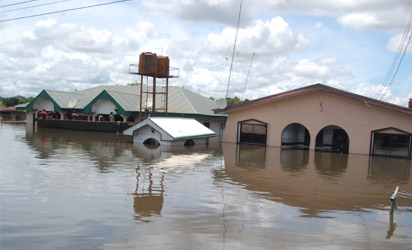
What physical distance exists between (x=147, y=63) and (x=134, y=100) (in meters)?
8.43

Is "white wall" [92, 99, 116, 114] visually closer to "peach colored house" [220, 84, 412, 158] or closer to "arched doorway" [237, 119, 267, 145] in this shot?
"peach colored house" [220, 84, 412, 158]

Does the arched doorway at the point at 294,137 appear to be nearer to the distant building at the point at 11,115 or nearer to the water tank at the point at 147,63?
the water tank at the point at 147,63

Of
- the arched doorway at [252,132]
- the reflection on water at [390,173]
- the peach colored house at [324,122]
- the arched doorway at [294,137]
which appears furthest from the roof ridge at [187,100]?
the reflection on water at [390,173]

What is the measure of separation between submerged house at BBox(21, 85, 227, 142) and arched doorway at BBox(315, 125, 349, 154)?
9.01m

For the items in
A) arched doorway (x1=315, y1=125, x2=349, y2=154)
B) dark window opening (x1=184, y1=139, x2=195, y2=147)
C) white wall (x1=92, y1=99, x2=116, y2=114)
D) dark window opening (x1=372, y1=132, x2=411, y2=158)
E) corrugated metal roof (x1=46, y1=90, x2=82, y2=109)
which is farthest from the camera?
corrugated metal roof (x1=46, y1=90, x2=82, y2=109)

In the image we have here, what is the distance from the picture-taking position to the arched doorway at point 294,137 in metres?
29.8

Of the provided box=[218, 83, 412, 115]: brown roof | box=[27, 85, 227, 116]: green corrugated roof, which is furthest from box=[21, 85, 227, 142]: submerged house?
box=[218, 83, 412, 115]: brown roof

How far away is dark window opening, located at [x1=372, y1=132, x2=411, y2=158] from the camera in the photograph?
979 inches

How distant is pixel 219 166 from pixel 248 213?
25.4 feet

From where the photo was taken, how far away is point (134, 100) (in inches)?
1583

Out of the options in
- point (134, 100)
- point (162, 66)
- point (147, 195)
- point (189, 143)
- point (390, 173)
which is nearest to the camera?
point (147, 195)

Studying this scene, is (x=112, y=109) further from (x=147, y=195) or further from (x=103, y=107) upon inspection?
(x=147, y=195)

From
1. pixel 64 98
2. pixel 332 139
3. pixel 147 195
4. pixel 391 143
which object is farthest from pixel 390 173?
pixel 64 98

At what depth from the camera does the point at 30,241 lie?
6352mm
